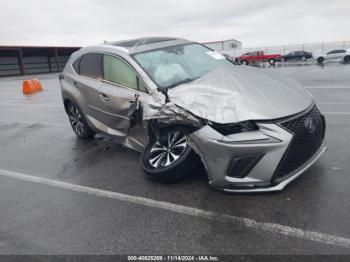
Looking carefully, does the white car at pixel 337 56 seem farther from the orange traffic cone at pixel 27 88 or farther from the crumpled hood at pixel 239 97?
the crumpled hood at pixel 239 97

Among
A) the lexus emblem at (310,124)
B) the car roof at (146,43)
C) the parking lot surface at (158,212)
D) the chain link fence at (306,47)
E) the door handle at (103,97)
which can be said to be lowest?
the parking lot surface at (158,212)

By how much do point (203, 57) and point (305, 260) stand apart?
10.6 feet

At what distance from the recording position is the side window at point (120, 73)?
151 inches

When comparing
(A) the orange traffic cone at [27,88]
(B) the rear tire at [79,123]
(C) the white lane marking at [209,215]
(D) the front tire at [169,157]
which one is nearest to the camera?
(C) the white lane marking at [209,215]

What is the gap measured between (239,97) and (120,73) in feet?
6.39

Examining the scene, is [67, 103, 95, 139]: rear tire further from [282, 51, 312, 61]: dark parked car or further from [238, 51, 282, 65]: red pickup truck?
[282, 51, 312, 61]: dark parked car

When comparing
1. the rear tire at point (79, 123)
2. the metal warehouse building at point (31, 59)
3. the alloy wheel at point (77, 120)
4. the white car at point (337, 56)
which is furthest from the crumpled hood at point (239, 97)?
the metal warehouse building at point (31, 59)

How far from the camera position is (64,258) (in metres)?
2.43

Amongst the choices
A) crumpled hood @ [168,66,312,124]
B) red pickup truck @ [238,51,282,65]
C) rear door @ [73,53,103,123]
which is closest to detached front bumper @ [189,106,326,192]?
crumpled hood @ [168,66,312,124]

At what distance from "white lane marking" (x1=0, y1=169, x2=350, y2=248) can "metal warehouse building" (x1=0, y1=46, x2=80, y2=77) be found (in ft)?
125

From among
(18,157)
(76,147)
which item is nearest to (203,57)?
(76,147)

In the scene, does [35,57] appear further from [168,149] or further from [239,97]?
[239,97]

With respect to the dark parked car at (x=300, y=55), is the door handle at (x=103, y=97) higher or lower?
higher

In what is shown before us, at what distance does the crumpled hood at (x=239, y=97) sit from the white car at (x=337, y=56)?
2644 centimetres
